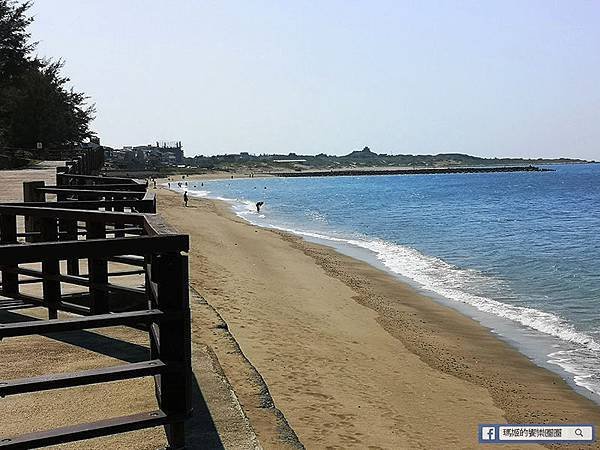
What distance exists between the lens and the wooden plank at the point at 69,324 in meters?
2.95

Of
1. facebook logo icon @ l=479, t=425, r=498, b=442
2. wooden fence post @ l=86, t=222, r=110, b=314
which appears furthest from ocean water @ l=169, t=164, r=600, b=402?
wooden fence post @ l=86, t=222, r=110, b=314

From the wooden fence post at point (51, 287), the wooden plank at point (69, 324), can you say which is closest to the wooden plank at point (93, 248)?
the wooden plank at point (69, 324)

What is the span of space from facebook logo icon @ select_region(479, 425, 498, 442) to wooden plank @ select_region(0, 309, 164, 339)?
5.36m

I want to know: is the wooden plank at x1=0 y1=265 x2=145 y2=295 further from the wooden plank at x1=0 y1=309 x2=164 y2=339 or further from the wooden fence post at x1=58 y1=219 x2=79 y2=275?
the wooden plank at x1=0 y1=309 x2=164 y2=339

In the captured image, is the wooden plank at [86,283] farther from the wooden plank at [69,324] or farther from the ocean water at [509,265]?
the ocean water at [509,265]

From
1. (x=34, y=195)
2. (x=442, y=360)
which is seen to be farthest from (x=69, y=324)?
(x=442, y=360)

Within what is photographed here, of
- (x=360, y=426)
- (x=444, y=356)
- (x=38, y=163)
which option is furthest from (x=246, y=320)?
(x=38, y=163)

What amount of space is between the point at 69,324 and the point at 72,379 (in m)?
0.30

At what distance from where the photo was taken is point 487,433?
7.67 metres

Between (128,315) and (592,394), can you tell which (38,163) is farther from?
(128,315)

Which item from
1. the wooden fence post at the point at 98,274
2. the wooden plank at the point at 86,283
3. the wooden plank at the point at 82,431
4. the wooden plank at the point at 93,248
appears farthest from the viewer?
the wooden fence post at the point at 98,274

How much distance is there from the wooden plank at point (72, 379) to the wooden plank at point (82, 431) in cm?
24

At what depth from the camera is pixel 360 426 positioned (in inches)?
266

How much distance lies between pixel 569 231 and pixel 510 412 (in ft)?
97.4
